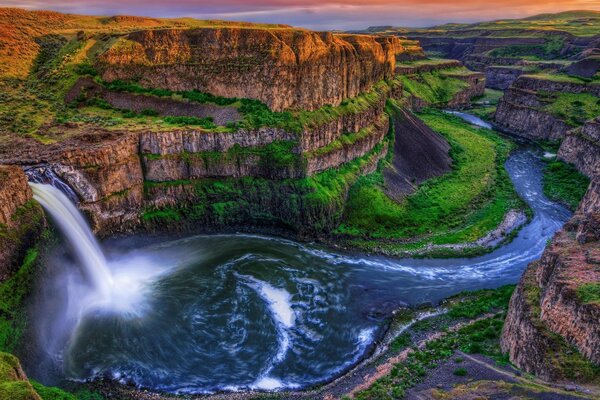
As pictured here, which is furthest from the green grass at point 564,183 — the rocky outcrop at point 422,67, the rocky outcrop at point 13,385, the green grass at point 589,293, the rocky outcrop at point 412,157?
the rocky outcrop at point 13,385

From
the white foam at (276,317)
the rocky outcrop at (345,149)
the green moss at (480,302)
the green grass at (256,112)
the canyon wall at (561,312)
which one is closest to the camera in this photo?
the canyon wall at (561,312)

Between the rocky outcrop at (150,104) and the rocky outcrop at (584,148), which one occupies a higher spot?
the rocky outcrop at (150,104)

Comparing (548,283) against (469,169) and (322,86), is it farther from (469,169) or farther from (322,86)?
(469,169)

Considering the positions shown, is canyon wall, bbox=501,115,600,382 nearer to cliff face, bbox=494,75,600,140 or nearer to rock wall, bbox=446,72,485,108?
cliff face, bbox=494,75,600,140

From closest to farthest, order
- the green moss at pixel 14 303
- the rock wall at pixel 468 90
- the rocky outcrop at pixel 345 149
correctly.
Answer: the green moss at pixel 14 303
the rocky outcrop at pixel 345 149
the rock wall at pixel 468 90

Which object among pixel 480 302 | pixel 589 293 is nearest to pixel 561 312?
pixel 589 293

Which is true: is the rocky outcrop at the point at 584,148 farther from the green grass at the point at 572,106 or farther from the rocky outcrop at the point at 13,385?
the rocky outcrop at the point at 13,385

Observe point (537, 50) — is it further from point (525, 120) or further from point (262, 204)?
point (262, 204)
